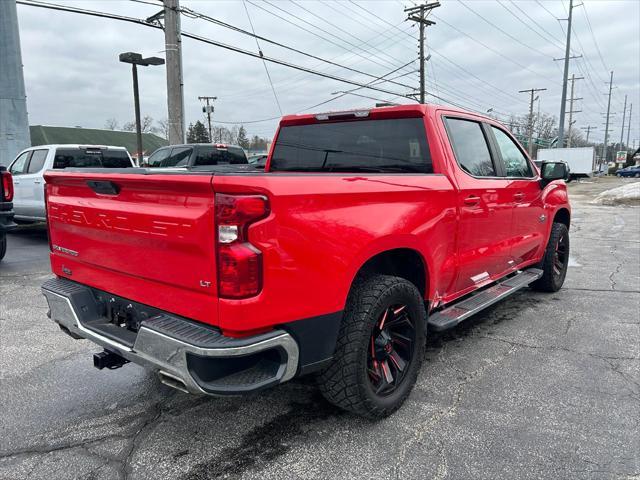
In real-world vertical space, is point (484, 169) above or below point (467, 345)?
above

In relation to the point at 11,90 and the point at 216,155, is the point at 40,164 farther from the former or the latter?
the point at 11,90

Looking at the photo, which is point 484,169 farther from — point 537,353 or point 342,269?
point 342,269

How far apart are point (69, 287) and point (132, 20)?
12.0 metres

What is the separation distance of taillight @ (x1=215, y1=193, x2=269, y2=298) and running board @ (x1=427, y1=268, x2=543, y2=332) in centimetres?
172

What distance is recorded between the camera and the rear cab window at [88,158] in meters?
9.55

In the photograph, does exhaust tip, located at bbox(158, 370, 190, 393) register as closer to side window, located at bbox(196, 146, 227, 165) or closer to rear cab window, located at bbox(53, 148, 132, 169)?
rear cab window, located at bbox(53, 148, 132, 169)

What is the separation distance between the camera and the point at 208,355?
214 cm

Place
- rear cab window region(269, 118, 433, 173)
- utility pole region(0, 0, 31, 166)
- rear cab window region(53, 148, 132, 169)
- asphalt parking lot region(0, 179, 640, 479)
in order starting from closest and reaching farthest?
asphalt parking lot region(0, 179, 640, 479), rear cab window region(269, 118, 433, 173), rear cab window region(53, 148, 132, 169), utility pole region(0, 0, 31, 166)

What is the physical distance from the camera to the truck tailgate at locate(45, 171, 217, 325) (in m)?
2.24

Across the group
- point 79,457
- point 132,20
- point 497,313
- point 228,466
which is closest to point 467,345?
point 497,313

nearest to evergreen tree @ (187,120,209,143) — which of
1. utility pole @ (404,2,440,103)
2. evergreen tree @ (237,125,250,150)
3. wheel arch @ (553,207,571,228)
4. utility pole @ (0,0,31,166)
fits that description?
evergreen tree @ (237,125,250,150)

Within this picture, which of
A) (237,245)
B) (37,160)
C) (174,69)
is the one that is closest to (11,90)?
(174,69)

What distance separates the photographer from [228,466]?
2529 mm

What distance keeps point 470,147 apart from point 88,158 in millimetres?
8443
